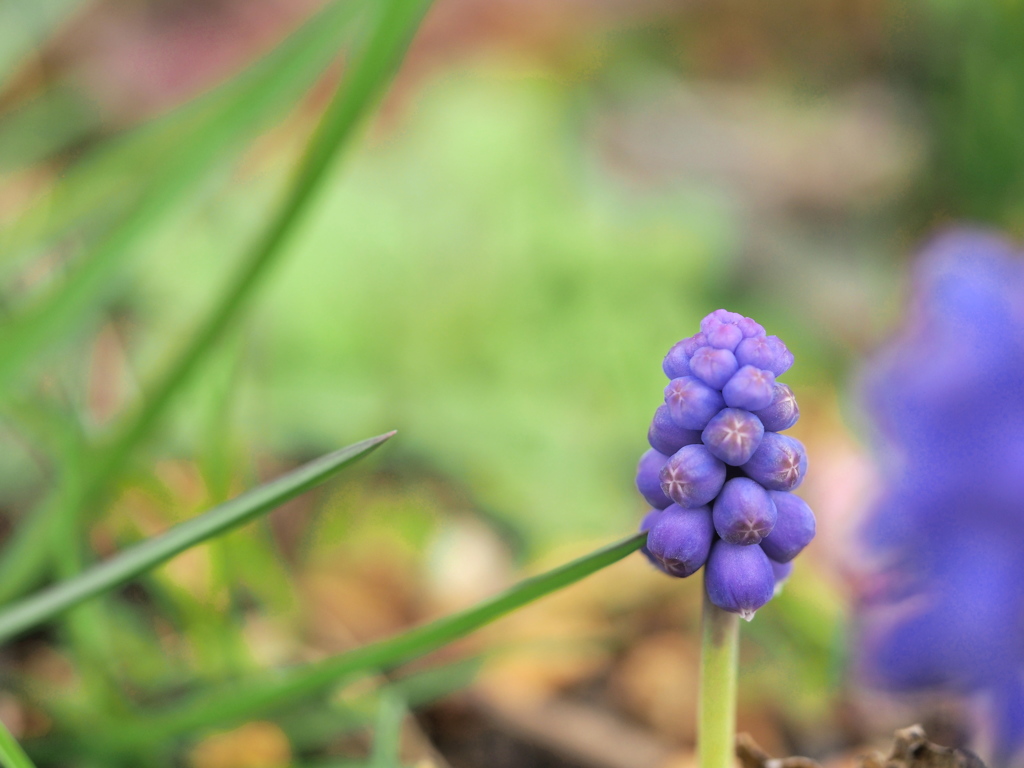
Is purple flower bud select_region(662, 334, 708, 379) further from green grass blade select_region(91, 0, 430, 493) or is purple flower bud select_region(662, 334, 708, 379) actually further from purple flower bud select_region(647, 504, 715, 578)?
green grass blade select_region(91, 0, 430, 493)

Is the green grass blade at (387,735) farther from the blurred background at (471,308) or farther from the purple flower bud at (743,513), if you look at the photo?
the purple flower bud at (743,513)

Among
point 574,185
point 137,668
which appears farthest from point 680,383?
point 574,185

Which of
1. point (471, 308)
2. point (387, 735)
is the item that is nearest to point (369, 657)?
point (387, 735)

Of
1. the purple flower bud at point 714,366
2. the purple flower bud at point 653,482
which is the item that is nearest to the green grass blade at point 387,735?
the purple flower bud at point 653,482

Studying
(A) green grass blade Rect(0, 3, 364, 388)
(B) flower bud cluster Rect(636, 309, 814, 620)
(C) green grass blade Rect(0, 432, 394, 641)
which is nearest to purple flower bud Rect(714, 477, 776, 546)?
(B) flower bud cluster Rect(636, 309, 814, 620)

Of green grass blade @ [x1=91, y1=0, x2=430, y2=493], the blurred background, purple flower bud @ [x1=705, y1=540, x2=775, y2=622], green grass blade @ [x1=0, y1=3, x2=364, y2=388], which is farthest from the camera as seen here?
the blurred background

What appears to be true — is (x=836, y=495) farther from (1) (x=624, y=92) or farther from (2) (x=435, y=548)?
(1) (x=624, y=92)
